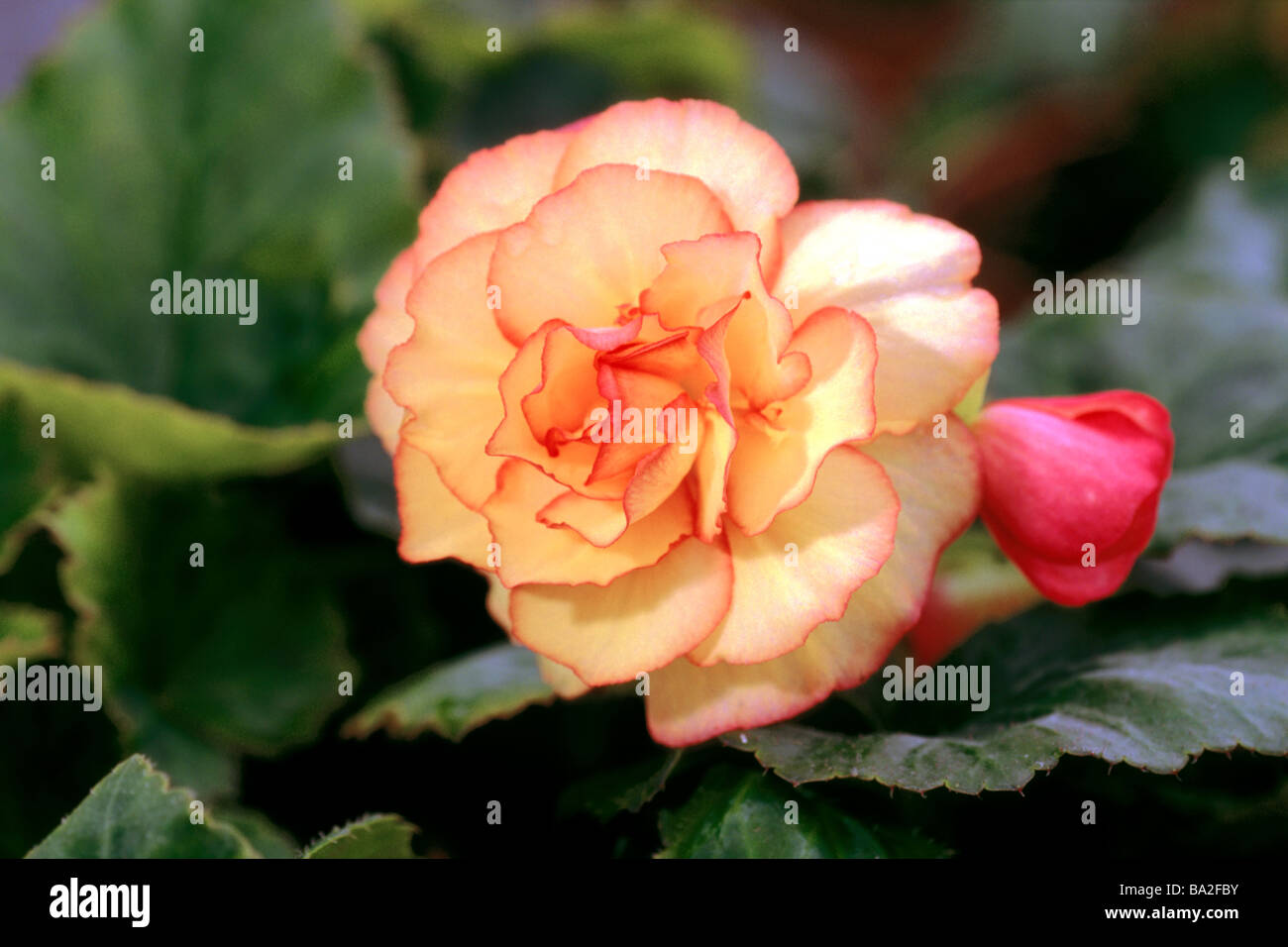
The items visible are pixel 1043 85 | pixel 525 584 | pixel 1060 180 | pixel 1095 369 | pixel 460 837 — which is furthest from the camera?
pixel 1043 85

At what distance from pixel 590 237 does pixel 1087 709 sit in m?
0.26

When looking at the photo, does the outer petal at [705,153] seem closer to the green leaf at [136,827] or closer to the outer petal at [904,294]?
the outer petal at [904,294]

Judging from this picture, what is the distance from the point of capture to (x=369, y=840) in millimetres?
400

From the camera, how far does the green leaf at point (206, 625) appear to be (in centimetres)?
55

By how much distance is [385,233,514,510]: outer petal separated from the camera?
1.24ft

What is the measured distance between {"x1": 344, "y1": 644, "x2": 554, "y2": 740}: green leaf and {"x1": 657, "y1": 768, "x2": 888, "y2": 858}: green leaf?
0.27ft

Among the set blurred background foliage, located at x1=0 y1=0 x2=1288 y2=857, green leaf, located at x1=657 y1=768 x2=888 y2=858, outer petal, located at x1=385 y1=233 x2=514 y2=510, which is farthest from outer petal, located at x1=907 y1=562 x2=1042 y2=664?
outer petal, located at x1=385 y1=233 x2=514 y2=510

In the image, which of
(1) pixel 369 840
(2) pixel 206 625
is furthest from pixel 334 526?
(1) pixel 369 840

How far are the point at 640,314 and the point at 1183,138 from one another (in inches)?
38.6

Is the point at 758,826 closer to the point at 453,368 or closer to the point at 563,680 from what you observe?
the point at 563,680

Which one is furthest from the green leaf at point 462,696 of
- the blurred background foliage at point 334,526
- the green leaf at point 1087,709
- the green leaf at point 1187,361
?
the green leaf at point 1187,361
